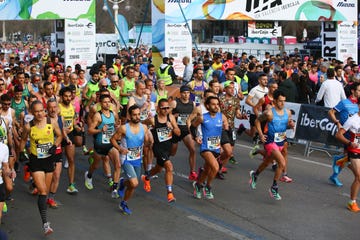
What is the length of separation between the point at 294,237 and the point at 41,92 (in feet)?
19.8

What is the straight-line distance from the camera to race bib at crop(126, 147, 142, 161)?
879 centimetres

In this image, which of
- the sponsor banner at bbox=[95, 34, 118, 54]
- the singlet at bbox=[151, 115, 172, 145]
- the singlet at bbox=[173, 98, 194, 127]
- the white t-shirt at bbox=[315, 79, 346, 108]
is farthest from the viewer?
the sponsor banner at bbox=[95, 34, 118, 54]

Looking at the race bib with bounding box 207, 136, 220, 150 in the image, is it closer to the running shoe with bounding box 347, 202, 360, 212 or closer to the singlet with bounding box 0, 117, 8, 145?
the running shoe with bounding box 347, 202, 360, 212

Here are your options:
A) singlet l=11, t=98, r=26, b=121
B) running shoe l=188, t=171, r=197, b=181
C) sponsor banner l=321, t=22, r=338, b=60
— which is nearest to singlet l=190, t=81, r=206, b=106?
running shoe l=188, t=171, r=197, b=181

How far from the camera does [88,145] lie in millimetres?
14703

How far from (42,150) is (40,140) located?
0.13m

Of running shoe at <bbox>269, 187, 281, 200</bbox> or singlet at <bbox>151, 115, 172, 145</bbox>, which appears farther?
singlet at <bbox>151, 115, 172, 145</bbox>

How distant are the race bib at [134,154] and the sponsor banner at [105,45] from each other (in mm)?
21964

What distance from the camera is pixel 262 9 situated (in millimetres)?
21594

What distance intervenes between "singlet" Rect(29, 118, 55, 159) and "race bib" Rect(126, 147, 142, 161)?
1.06 meters

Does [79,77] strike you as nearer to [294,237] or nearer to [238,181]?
[238,181]

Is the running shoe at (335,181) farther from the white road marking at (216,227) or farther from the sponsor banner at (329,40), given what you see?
the sponsor banner at (329,40)

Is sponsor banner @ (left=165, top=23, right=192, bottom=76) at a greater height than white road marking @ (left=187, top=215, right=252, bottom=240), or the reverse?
sponsor banner @ (left=165, top=23, right=192, bottom=76)

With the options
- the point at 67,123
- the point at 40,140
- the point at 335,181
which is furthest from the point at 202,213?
Answer: the point at 335,181
